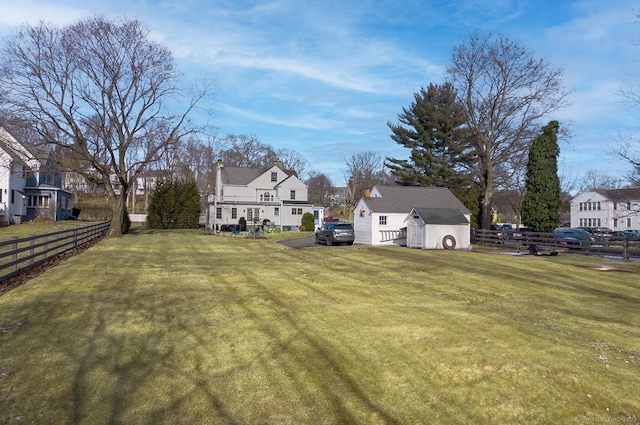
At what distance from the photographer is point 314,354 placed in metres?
6.30

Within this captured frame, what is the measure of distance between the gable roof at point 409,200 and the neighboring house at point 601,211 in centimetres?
3617

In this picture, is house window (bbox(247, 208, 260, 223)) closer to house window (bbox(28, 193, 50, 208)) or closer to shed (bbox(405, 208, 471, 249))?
house window (bbox(28, 193, 50, 208))

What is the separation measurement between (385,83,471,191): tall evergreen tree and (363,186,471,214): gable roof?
12908 mm

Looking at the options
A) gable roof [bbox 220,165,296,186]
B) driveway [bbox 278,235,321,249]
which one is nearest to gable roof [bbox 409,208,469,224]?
driveway [bbox 278,235,321,249]

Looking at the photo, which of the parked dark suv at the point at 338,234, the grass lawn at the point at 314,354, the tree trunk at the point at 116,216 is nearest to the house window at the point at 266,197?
the tree trunk at the point at 116,216

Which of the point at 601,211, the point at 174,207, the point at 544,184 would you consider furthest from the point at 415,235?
the point at 601,211

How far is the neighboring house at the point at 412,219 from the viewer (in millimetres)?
28562

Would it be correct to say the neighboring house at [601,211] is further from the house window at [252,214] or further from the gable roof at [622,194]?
the house window at [252,214]

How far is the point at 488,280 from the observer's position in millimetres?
13523

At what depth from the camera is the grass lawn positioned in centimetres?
471

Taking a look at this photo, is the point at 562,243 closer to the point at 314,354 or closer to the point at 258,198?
the point at 314,354

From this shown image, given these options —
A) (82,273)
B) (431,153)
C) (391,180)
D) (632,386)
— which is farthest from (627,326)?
(391,180)

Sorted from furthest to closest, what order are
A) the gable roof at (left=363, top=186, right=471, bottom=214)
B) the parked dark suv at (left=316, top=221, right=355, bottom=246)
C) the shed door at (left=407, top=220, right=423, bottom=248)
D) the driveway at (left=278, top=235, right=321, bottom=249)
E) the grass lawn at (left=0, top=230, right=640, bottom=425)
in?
the gable roof at (left=363, top=186, right=471, bottom=214), the parked dark suv at (left=316, top=221, right=355, bottom=246), the driveway at (left=278, top=235, right=321, bottom=249), the shed door at (left=407, top=220, right=423, bottom=248), the grass lawn at (left=0, top=230, right=640, bottom=425)

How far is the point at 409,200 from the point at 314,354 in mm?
31958
